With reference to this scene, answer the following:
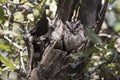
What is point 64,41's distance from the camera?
1.44 metres

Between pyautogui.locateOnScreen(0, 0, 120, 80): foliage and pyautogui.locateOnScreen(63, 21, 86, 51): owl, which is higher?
pyautogui.locateOnScreen(63, 21, 86, 51): owl

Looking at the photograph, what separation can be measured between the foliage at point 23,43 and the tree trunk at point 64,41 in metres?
0.06

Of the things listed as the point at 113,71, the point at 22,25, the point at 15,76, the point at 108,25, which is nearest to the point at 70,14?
the point at 113,71

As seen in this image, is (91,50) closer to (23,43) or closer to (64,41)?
(64,41)

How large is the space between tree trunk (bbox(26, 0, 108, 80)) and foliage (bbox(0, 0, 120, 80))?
0.19 ft

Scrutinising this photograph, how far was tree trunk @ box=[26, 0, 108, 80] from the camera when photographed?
1434mm

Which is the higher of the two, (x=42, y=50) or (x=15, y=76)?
(x=42, y=50)

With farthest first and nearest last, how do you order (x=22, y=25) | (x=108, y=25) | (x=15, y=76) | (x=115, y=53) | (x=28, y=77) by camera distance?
(x=108, y=25), (x=15, y=76), (x=22, y=25), (x=28, y=77), (x=115, y=53)

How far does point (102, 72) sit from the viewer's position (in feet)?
4.75

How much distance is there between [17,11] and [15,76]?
1.37 feet

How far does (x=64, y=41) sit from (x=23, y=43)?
76 cm

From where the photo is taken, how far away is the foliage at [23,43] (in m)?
1.38

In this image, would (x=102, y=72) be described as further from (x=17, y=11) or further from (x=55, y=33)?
(x=17, y=11)

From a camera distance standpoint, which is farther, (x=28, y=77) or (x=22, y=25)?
(x=22, y=25)
